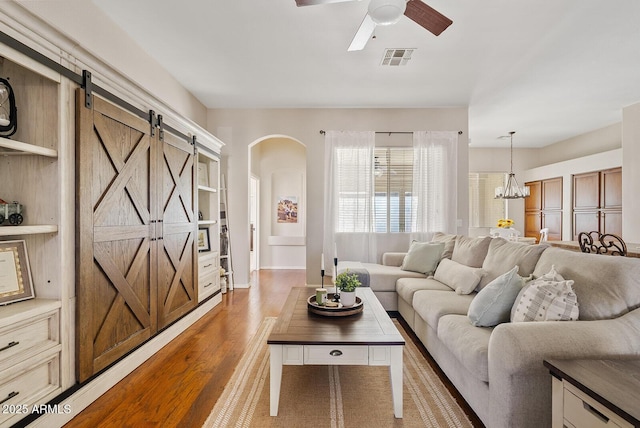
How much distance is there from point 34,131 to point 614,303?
340 centimetres

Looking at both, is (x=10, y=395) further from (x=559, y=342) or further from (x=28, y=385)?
(x=559, y=342)

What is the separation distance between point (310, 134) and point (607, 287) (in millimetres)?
4234

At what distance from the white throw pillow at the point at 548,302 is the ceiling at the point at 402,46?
7.47ft

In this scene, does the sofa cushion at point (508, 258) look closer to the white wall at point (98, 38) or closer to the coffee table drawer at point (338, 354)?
the coffee table drawer at point (338, 354)

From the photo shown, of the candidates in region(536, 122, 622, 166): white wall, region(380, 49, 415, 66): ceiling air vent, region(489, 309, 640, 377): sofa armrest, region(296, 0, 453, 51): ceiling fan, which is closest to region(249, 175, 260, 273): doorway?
region(380, 49, 415, 66): ceiling air vent

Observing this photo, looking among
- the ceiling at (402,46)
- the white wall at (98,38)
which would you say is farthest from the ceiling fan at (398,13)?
the white wall at (98,38)

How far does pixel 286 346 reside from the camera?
1.89 meters

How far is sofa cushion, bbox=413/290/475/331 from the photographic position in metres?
2.45

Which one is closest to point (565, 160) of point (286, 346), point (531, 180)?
point (531, 180)

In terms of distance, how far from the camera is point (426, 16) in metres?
2.25

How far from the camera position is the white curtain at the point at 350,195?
512 centimetres

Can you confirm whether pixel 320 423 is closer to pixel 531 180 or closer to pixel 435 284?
pixel 435 284

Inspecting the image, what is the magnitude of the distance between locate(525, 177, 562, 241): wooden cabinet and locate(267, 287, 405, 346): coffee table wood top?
6.85 m

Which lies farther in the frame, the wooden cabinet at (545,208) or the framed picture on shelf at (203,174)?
the wooden cabinet at (545,208)
